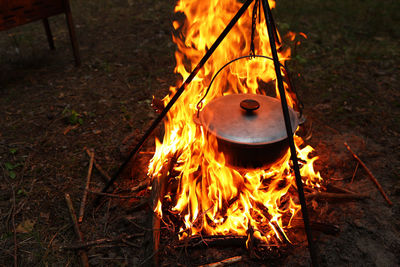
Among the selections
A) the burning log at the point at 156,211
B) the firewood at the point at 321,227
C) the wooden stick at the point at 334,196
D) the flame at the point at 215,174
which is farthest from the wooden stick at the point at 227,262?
the wooden stick at the point at 334,196

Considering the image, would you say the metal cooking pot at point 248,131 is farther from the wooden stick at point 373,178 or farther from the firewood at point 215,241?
the wooden stick at point 373,178

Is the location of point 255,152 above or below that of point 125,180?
above

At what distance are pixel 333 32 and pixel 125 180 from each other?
6.22 metres

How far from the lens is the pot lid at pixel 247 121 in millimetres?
2393

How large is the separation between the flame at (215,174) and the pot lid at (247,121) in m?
0.14

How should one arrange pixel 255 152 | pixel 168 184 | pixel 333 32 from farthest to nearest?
pixel 333 32 → pixel 168 184 → pixel 255 152

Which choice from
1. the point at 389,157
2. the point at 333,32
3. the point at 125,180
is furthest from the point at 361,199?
the point at 333,32

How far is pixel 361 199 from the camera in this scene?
3197 millimetres

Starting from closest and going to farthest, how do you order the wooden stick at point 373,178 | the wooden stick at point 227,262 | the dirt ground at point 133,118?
the wooden stick at point 227,262, the dirt ground at point 133,118, the wooden stick at point 373,178

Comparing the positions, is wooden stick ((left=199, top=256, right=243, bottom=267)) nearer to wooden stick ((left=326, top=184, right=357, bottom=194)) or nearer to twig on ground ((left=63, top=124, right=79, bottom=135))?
wooden stick ((left=326, top=184, right=357, bottom=194))

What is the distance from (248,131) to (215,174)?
78cm

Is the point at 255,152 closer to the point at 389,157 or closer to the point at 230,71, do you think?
the point at 230,71

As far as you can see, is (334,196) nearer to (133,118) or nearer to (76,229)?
(76,229)

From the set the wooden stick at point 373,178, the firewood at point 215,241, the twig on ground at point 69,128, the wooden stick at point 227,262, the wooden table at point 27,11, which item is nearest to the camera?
the wooden stick at point 227,262
